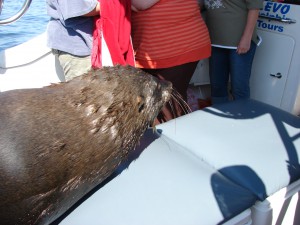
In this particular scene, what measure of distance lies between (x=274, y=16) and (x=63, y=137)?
201 centimetres

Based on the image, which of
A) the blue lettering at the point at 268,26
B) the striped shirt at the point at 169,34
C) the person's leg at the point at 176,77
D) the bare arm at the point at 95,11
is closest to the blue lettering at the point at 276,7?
the blue lettering at the point at 268,26

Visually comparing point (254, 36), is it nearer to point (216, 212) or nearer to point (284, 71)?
point (284, 71)

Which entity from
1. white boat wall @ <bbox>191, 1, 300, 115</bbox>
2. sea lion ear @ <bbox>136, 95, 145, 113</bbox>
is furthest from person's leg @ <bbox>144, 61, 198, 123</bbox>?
white boat wall @ <bbox>191, 1, 300, 115</bbox>

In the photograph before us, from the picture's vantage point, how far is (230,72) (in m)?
2.80

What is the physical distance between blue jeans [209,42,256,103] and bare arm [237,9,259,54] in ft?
0.27

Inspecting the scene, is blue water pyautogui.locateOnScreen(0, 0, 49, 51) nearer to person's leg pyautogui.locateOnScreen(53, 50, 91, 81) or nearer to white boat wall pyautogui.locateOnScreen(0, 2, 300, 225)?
person's leg pyautogui.locateOnScreen(53, 50, 91, 81)

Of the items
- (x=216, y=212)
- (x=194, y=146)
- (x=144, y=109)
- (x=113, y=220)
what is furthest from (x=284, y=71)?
(x=113, y=220)

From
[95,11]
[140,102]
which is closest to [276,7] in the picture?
[95,11]

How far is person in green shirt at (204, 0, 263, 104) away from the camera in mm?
2508

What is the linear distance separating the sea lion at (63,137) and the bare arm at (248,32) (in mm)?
1100

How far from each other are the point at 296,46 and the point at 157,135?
1374 millimetres

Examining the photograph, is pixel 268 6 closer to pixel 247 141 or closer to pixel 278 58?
pixel 278 58

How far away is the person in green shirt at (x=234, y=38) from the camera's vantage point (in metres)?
2.51

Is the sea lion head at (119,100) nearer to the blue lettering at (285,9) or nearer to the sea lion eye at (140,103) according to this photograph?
the sea lion eye at (140,103)
